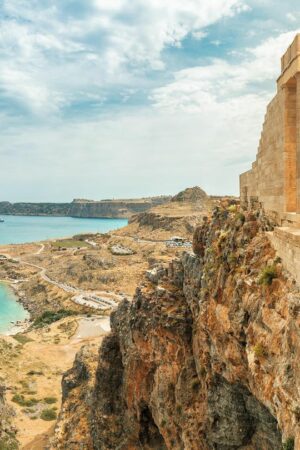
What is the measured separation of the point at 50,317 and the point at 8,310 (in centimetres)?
1693

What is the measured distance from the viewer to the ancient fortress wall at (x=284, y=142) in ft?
35.0

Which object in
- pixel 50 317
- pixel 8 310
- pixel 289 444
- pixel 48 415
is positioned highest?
A: pixel 289 444

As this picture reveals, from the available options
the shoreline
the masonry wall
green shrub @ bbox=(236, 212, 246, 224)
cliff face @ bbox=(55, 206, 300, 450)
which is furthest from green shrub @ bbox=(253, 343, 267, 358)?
the shoreline

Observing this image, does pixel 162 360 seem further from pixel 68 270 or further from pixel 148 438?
pixel 68 270

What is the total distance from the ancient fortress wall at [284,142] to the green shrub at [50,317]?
197 feet

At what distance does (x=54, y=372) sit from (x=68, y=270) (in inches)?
2014

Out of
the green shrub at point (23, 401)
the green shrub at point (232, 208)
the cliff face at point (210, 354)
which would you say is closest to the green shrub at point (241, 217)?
the cliff face at point (210, 354)

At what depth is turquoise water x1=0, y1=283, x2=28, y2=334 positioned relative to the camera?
72.6 metres

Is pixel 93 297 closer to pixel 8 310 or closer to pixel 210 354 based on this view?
pixel 8 310

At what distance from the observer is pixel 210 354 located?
14.2m

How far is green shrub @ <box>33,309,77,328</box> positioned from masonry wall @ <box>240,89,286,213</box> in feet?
192

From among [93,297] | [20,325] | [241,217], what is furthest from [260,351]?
[20,325]

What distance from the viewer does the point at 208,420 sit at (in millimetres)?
13945

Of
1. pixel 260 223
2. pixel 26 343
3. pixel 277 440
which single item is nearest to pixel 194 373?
pixel 277 440
